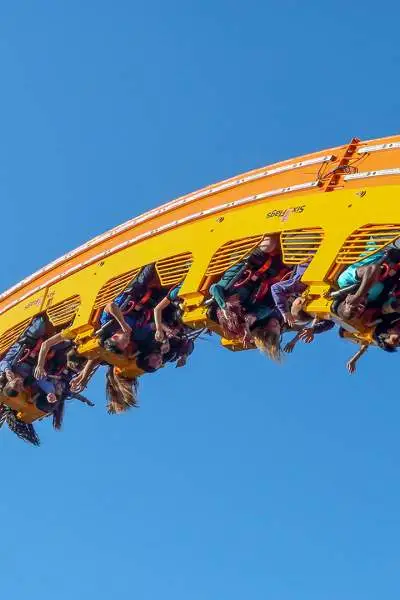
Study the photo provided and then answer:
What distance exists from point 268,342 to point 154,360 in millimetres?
1958

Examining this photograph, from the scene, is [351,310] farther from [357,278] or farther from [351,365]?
[351,365]

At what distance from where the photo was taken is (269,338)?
37.4 feet

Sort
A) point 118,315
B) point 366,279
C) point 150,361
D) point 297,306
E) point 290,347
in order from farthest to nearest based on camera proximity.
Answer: point 150,361, point 118,315, point 290,347, point 297,306, point 366,279

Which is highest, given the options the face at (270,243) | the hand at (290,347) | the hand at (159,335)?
the face at (270,243)

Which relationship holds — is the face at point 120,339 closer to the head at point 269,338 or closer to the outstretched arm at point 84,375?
the outstretched arm at point 84,375

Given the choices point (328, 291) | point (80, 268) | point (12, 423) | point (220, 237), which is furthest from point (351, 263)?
point (12, 423)

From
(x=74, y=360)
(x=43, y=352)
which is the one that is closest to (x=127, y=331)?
(x=74, y=360)

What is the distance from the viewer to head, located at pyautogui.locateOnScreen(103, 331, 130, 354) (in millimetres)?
12484

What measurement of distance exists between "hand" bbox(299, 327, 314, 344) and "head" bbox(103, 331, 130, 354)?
207 centimetres

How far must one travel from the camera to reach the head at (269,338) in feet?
37.1

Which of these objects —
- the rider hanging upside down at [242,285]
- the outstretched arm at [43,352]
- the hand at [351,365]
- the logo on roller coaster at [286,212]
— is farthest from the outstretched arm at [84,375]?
the hand at [351,365]

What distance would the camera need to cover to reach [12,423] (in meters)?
15.0

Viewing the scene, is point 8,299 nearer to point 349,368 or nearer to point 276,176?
point 276,176

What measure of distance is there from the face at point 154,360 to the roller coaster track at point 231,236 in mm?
185
